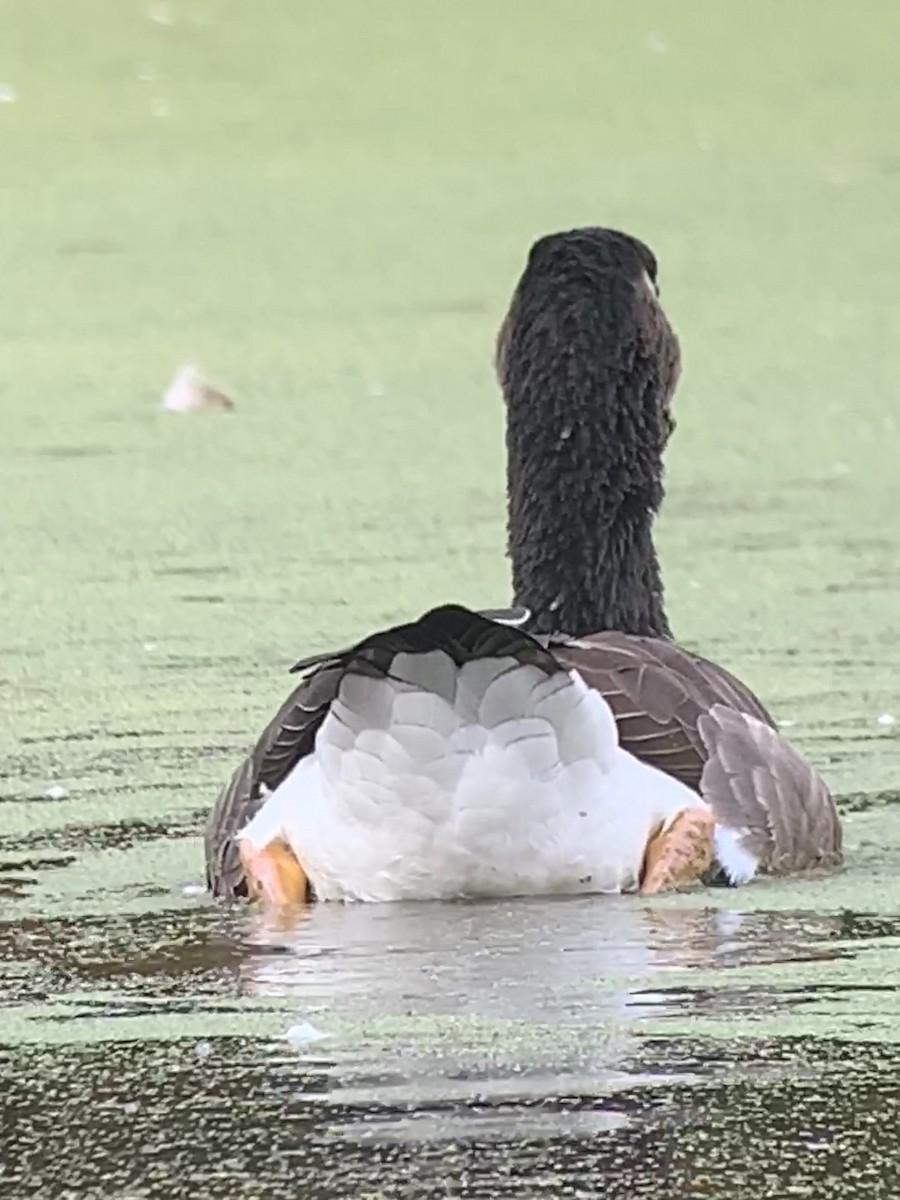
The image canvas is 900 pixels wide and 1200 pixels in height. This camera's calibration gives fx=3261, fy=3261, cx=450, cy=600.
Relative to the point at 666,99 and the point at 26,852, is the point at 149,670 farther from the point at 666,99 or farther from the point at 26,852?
the point at 666,99

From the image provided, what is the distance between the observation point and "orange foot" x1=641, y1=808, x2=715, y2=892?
384 centimetres

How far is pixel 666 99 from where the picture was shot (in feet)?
30.3

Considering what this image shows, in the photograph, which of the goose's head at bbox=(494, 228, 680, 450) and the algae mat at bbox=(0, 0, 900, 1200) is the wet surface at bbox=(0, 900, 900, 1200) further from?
the goose's head at bbox=(494, 228, 680, 450)

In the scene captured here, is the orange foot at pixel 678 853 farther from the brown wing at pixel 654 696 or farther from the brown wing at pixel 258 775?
the brown wing at pixel 258 775

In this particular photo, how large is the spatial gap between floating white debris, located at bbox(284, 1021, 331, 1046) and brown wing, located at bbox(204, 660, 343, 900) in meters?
0.74

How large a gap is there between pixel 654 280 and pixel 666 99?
4.74m

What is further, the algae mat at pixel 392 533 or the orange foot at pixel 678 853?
the orange foot at pixel 678 853

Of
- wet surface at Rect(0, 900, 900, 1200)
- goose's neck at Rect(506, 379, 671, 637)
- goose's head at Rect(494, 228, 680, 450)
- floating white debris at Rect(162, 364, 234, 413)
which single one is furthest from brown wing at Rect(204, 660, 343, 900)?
floating white debris at Rect(162, 364, 234, 413)

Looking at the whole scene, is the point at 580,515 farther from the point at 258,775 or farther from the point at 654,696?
the point at 258,775

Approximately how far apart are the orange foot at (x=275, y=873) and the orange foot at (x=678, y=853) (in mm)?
408

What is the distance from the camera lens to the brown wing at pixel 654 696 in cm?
390

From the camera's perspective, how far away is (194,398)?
6684 millimetres

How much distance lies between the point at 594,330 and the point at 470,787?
100 cm

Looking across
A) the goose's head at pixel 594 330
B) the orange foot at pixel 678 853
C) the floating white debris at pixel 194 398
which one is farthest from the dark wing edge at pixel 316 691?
the floating white debris at pixel 194 398
